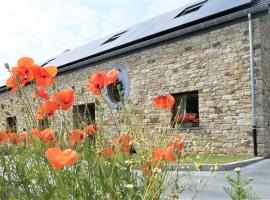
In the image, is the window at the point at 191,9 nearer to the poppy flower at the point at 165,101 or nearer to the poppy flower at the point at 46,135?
the poppy flower at the point at 165,101

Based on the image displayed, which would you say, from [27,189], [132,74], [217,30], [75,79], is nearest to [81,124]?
[27,189]

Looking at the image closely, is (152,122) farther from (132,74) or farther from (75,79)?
(75,79)

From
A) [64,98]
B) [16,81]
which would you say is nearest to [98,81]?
[64,98]

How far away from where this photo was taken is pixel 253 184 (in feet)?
18.6

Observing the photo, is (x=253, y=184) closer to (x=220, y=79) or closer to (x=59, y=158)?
(x=220, y=79)

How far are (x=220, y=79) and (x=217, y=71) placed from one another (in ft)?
0.87

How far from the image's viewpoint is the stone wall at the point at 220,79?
30.8 feet

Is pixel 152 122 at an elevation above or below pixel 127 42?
below

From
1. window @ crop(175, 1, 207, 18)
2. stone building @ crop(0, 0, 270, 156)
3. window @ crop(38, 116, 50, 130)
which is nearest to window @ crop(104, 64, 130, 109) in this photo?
stone building @ crop(0, 0, 270, 156)

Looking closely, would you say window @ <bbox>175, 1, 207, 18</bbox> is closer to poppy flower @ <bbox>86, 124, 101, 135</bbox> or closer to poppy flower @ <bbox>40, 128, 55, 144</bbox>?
poppy flower @ <bbox>86, 124, 101, 135</bbox>

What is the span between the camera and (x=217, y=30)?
10.4 meters

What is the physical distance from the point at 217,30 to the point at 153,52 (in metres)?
2.63

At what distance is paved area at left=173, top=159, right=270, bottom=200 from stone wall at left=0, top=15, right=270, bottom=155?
4.71 feet

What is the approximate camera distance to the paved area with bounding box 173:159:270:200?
483cm
